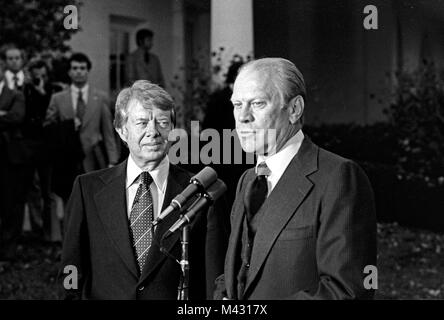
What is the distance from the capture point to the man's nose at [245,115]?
2.12 metres

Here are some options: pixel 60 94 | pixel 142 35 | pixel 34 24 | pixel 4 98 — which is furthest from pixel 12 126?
pixel 142 35

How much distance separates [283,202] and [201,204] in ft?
0.82

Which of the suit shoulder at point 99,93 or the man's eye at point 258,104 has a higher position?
the suit shoulder at point 99,93

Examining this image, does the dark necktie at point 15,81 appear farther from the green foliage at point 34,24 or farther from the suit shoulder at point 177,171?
the suit shoulder at point 177,171

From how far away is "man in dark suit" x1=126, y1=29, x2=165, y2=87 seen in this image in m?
4.19

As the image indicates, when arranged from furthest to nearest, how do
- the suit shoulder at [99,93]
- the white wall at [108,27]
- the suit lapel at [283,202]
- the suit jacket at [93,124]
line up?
the suit shoulder at [99,93] < the white wall at [108,27] < the suit jacket at [93,124] < the suit lapel at [283,202]

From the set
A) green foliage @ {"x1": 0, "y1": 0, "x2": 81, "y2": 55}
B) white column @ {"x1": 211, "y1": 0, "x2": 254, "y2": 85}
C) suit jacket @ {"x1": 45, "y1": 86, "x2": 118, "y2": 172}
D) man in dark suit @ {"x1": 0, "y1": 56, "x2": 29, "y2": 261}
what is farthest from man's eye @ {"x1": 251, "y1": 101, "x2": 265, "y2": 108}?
man in dark suit @ {"x1": 0, "y1": 56, "x2": 29, "y2": 261}

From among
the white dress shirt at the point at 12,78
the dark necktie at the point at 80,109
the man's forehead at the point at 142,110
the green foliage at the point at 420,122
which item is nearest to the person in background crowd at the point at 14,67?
the white dress shirt at the point at 12,78

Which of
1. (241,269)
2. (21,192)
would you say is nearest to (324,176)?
(241,269)

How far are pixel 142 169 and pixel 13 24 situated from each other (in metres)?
2.92

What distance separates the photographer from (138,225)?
248 centimetres

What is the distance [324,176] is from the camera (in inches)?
81.1

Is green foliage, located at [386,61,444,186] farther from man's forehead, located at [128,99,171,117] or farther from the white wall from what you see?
man's forehead, located at [128,99,171,117]

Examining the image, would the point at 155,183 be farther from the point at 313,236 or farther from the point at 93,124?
the point at 93,124
